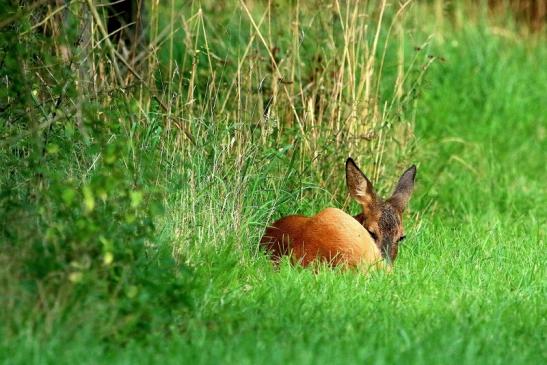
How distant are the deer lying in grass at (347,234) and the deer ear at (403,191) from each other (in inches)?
4.0

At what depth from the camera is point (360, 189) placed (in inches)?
314

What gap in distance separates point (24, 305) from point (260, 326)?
1095 mm

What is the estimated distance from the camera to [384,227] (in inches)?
305

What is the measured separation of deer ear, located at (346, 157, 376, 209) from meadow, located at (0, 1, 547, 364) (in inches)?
17.3

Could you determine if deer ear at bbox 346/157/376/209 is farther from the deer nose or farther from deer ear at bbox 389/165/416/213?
the deer nose

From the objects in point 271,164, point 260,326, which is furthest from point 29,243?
point 271,164

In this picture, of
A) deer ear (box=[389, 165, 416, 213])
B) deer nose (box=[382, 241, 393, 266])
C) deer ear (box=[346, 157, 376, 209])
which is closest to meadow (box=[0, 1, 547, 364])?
deer nose (box=[382, 241, 393, 266])

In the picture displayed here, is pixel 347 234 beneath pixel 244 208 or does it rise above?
above

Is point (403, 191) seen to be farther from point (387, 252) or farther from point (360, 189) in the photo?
point (387, 252)

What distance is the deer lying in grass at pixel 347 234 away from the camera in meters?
7.17

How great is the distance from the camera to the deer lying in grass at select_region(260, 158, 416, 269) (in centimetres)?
717

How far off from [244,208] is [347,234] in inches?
34.4

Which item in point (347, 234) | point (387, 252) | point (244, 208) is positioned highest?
point (347, 234)

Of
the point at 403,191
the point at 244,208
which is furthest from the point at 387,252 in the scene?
the point at 244,208
